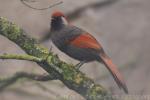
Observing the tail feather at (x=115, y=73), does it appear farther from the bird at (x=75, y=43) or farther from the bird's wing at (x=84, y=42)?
the bird's wing at (x=84, y=42)

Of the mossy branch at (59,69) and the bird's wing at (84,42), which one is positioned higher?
the mossy branch at (59,69)

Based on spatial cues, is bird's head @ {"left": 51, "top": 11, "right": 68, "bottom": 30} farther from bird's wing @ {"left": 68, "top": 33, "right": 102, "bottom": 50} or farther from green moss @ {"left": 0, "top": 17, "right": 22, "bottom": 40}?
green moss @ {"left": 0, "top": 17, "right": 22, "bottom": 40}

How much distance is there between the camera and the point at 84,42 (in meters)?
4.38

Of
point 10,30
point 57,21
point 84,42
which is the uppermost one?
point 10,30

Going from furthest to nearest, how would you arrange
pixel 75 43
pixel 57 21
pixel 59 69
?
pixel 57 21, pixel 75 43, pixel 59 69

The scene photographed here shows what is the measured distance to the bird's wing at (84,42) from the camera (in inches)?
169

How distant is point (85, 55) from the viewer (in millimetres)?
4395

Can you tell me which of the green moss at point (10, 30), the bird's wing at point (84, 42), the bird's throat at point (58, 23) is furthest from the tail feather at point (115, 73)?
the green moss at point (10, 30)

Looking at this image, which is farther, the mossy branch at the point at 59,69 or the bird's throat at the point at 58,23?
the bird's throat at the point at 58,23

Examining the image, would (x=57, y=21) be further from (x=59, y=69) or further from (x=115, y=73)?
(x=59, y=69)

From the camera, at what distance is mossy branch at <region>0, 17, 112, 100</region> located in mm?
3648

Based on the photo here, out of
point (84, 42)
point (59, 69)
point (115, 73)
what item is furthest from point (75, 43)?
point (59, 69)

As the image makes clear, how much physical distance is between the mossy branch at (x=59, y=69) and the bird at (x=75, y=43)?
0.45 m

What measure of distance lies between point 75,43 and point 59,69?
66 cm
